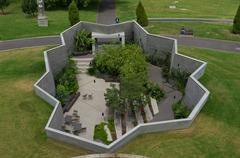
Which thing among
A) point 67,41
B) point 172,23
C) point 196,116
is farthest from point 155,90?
point 172,23

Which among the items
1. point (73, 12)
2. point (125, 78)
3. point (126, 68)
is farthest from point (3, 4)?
point (125, 78)

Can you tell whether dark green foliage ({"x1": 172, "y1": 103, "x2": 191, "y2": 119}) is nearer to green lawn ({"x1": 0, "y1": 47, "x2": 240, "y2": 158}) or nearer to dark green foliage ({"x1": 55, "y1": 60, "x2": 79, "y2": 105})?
green lawn ({"x1": 0, "y1": 47, "x2": 240, "y2": 158})

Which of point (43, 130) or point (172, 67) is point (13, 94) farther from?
point (172, 67)

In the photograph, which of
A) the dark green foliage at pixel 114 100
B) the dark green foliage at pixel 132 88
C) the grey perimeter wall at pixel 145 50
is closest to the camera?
the grey perimeter wall at pixel 145 50

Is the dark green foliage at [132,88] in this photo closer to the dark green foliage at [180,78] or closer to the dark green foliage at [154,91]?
the dark green foliage at [154,91]

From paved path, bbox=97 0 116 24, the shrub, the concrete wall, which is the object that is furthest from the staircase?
paved path, bbox=97 0 116 24

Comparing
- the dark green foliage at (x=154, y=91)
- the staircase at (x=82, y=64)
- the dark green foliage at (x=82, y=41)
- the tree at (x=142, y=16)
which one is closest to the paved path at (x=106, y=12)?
the tree at (x=142, y=16)

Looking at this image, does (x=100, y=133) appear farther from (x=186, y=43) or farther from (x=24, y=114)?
(x=186, y=43)
